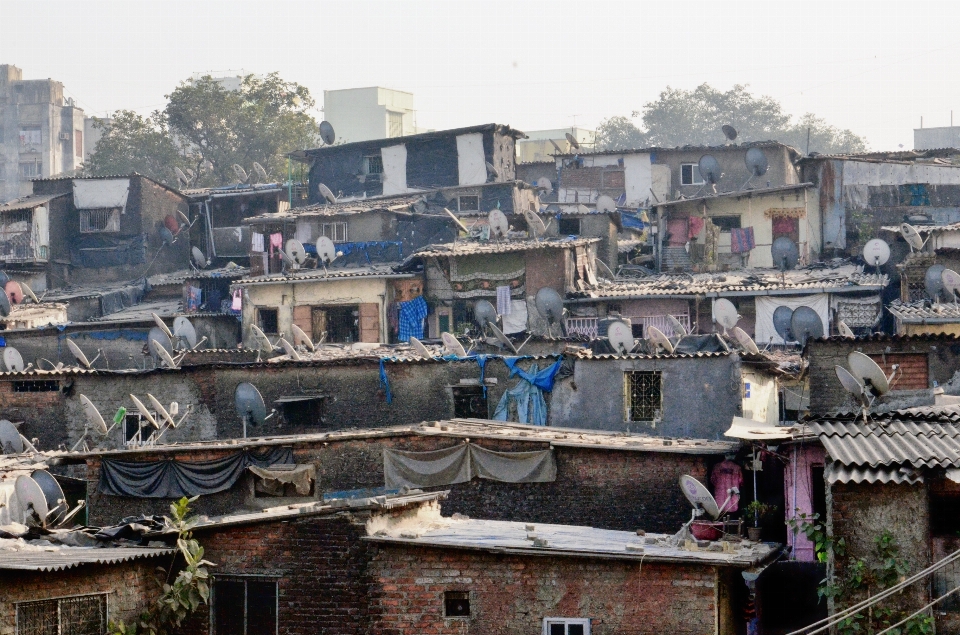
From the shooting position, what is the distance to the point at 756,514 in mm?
17234

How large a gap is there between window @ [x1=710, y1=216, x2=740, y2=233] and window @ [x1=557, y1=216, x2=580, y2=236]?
376 cm

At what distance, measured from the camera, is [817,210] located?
3503 cm

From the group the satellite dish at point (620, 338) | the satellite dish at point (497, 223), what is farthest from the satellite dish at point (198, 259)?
the satellite dish at point (620, 338)

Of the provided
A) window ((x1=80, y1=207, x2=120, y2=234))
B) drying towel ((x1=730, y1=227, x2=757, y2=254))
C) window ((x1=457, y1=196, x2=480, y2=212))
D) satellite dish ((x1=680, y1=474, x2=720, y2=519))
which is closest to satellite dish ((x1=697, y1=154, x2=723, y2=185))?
drying towel ((x1=730, y1=227, x2=757, y2=254))

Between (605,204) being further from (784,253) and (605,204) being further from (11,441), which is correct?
Answer: (11,441)

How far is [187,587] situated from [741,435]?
696 centimetres

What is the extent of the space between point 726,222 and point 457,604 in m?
23.8

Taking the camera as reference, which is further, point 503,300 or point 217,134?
point 217,134

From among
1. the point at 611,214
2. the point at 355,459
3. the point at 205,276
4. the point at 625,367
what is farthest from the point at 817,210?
the point at 355,459

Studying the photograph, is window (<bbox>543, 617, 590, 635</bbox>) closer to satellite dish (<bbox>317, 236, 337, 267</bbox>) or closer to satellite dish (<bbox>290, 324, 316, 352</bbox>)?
satellite dish (<bbox>290, 324, 316, 352</bbox>)

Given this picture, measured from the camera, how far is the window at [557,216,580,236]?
35.0m

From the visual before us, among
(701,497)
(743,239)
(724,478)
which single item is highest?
(743,239)

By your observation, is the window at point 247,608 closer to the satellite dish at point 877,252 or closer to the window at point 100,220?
the satellite dish at point 877,252

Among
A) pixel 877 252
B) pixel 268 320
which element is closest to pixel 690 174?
pixel 877 252
